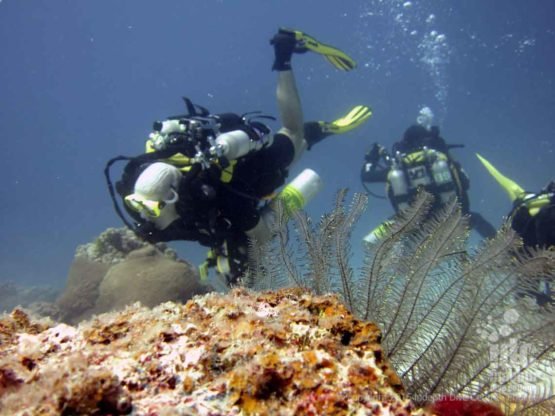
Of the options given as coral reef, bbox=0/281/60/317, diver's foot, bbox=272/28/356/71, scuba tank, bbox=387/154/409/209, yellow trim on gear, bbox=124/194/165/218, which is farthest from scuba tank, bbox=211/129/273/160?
coral reef, bbox=0/281/60/317

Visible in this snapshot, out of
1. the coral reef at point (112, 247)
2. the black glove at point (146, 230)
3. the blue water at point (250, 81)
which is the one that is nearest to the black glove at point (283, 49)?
the black glove at point (146, 230)

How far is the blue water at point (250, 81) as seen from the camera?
170ft

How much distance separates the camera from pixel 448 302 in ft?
8.61

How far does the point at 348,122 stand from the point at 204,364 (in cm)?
770

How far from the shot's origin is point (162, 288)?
6.19 m

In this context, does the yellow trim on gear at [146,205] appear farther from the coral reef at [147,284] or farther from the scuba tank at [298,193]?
the coral reef at [147,284]

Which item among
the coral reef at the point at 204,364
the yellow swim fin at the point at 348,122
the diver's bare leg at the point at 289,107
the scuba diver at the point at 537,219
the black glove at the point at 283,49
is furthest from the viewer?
the yellow swim fin at the point at 348,122

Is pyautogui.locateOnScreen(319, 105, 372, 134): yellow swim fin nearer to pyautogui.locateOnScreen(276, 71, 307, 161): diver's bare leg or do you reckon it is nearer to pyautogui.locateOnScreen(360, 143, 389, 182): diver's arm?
pyautogui.locateOnScreen(276, 71, 307, 161): diver's bare leg

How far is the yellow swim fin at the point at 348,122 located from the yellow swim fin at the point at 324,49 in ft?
3.25

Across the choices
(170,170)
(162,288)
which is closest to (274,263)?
(170,170)

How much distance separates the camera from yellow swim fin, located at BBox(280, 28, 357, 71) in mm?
7648

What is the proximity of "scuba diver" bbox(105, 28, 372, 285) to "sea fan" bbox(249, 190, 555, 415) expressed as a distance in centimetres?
87

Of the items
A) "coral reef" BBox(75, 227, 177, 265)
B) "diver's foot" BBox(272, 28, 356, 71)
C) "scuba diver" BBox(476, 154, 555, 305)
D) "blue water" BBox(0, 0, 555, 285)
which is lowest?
"scuba diver" BBox(476, 154, 555, 305)

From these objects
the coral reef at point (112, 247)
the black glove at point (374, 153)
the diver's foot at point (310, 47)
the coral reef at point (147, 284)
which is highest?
the diver's foot at point (310, 47)
